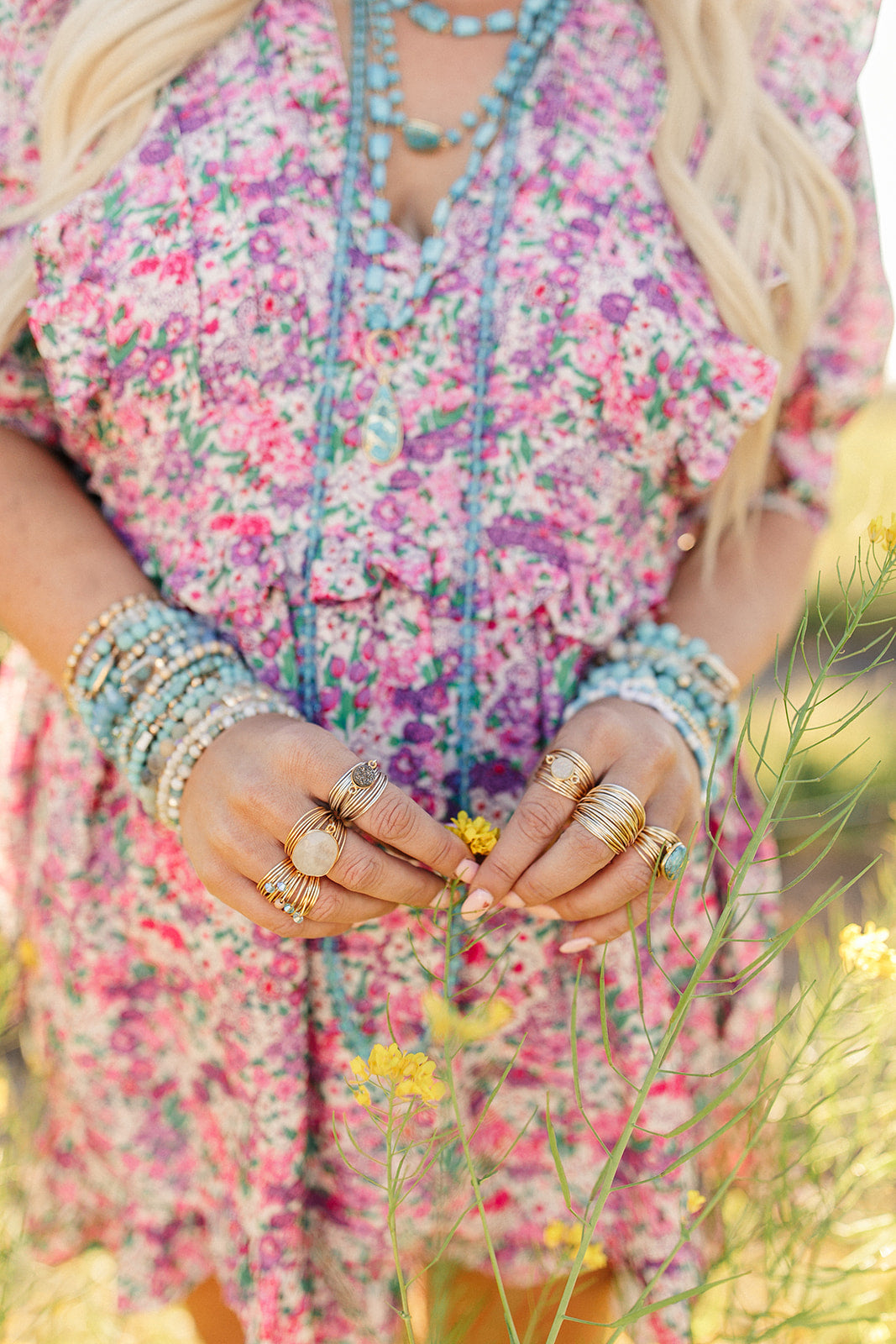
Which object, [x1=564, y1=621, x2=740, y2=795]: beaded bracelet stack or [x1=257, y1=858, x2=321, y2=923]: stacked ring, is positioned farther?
[x1=564, y1=621, x2=740, y2=795]: beaded bracelet stack

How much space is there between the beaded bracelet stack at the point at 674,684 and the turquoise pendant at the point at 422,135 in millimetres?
382

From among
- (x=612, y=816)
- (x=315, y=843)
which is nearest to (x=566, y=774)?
(x=612, y=816)

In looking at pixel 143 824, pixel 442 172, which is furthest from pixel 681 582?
pixel 143 824

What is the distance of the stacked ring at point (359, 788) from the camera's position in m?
0.51

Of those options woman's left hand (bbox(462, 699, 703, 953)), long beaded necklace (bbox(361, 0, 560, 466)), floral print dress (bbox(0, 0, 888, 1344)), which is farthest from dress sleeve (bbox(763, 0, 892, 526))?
woman's left hand (bbox(462, 699, 703, 953))

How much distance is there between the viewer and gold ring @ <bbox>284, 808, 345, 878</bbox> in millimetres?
507

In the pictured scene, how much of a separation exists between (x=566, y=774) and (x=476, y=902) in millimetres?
90

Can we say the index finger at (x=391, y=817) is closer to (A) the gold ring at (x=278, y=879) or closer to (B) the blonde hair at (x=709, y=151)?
(A) the gold ring at (x=278, y=879)

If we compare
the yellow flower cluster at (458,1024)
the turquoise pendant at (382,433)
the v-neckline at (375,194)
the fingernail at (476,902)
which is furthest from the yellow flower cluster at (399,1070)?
the v-neckline at (375,194)

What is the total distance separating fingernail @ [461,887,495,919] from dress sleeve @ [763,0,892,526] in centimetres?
48

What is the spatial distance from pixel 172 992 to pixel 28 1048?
260 mm

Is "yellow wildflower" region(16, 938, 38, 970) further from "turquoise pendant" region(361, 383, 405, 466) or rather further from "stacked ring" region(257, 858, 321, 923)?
"turquoise pendant" region(361, 383, 405, 466)

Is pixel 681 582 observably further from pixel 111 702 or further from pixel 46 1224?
pixel 46 1224

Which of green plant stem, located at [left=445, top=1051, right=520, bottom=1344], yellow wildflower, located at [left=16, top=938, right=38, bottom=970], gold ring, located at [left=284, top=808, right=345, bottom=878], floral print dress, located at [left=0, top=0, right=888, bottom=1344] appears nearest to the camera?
green plant stem, located at [left=445, top=1051, right=520, bottom=1344]
